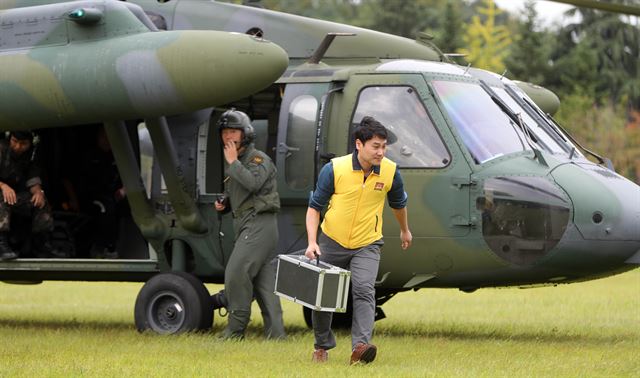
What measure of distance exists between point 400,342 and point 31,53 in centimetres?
389

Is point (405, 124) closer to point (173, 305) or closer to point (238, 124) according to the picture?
point (238, 124)

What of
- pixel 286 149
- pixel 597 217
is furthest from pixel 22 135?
pixel 597 217

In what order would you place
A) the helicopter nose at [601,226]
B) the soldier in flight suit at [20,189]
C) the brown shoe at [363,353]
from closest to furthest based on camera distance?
1. the brown shoe at [363,353]
2. the helicopter nose at [601,226]
3. the soldier in flight suit at [20,189]

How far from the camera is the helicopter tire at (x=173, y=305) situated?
39.4ft

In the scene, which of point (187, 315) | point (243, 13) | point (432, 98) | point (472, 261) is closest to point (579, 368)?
point (472, 261)

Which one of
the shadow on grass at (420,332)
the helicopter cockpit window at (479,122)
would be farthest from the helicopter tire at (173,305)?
the helicopter cockpit window at (479,122)

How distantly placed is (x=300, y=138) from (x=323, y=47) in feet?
3.02

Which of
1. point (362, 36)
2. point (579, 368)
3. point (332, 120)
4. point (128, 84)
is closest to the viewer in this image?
point (579, 368)

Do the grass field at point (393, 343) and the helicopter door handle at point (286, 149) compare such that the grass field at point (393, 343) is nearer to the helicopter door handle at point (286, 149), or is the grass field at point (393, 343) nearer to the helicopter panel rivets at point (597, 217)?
the helicopter panel rivets at point (597, 217)

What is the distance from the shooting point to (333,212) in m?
9.84

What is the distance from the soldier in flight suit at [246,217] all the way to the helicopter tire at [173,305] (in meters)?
0.45

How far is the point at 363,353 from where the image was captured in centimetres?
950

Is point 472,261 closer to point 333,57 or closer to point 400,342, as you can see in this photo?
point 400,342

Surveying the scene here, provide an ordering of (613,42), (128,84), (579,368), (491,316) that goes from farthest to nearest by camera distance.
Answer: (613,42)
(491,316)
(128,84)
(579,368)
